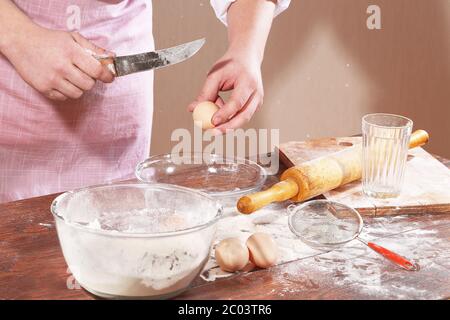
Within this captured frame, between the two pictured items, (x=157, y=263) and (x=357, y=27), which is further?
(x=357, y=27)

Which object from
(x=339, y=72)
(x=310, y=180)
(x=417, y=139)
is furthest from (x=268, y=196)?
(x=339, y=72)

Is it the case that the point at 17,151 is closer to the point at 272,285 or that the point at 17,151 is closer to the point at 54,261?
the point at 54,261

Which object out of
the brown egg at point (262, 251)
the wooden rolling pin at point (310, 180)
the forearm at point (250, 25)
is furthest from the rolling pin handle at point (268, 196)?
the forearm at point (250, 25)

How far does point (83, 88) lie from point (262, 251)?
56 centimetres

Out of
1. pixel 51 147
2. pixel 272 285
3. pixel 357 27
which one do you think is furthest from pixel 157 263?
pixel 357 27

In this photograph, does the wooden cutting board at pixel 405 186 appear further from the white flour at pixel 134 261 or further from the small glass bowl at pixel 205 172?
the white flour at pixel 134 261

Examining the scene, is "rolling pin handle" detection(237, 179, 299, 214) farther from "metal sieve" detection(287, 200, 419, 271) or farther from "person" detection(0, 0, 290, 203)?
"person" detection(0, 0, 290, 203)

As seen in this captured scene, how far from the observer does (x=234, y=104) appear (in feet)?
4.25

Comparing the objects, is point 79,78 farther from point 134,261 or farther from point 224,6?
point 134,261

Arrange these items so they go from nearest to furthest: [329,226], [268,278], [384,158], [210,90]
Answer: [268,278], [329,226], [384,158], [210,90]

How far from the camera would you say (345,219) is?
3.72 ft

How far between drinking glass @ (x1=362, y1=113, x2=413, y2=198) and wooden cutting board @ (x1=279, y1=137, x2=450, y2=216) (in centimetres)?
3

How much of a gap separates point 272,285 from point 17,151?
791 mm

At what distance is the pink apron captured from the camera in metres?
1.46
